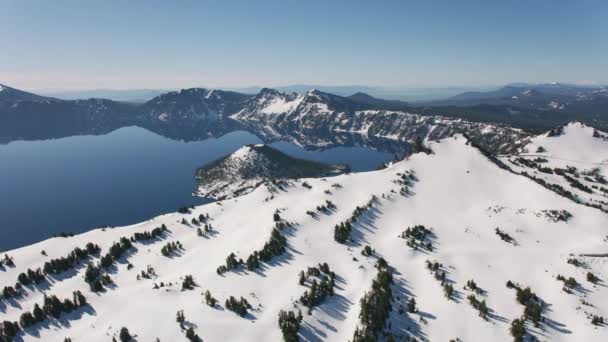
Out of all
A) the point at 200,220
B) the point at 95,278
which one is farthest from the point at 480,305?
the point at 95,278

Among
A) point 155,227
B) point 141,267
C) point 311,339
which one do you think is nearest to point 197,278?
point 141,267

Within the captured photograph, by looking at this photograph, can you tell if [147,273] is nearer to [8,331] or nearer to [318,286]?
[8,331]

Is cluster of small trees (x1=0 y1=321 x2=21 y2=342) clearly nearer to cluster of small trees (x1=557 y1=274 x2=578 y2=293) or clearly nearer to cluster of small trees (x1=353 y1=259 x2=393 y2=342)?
cluster of small trees (x1=353 y1=259 x2=393 y2=342)

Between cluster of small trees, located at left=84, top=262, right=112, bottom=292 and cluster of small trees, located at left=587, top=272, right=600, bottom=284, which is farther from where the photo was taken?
cluster of small trees, located at left=84, top=262, right=112, bottom=292

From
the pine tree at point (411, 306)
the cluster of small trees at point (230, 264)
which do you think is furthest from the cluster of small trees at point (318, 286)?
the cluster of small trees at point (230, 264)

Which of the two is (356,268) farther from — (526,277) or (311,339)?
(526,277)

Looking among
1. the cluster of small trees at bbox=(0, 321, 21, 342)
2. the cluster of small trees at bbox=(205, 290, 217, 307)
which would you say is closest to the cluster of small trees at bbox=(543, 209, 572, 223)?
the cluster of small trees at bbox=(205, 290, 217, 307)
